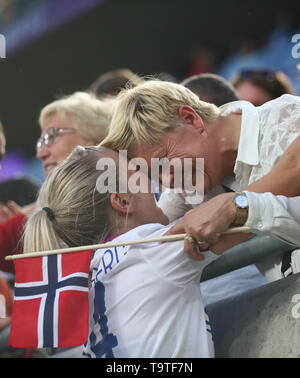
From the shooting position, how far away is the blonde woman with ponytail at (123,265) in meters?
1.04

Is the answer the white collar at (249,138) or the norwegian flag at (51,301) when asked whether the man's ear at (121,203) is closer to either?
the norwegian flag at (51,301)

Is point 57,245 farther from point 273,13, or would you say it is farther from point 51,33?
point 51,33

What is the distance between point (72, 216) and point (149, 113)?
266 mm

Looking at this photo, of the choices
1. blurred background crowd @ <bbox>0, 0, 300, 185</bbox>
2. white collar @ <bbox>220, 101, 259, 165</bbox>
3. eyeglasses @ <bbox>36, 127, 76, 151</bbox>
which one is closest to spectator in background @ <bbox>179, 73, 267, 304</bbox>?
white collar @ <bbox>220, 101, 259, 165</bbox>

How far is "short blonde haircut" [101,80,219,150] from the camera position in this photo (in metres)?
1.23

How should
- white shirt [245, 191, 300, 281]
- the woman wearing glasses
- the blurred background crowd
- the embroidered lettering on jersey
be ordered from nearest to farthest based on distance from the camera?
1. white shirt [245, 191, 300, 281]
2. the embroidered lettering on jersey
3. the woman wearing glasses
4. the blurred background crowd

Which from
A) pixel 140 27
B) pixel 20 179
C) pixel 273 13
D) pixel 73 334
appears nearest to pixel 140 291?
pixel 73 334

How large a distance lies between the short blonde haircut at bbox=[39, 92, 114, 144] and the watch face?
64 cm

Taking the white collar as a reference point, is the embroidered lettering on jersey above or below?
below

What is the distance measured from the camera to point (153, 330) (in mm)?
1049

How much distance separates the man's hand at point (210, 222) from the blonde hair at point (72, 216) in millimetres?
249

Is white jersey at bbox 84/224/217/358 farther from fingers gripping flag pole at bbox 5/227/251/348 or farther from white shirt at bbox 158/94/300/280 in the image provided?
white shirt at bbox 158/94/300/280

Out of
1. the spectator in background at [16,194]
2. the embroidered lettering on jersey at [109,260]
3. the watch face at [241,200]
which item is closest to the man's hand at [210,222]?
the watch face at [241,200]

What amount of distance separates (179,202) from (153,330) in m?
0.40
